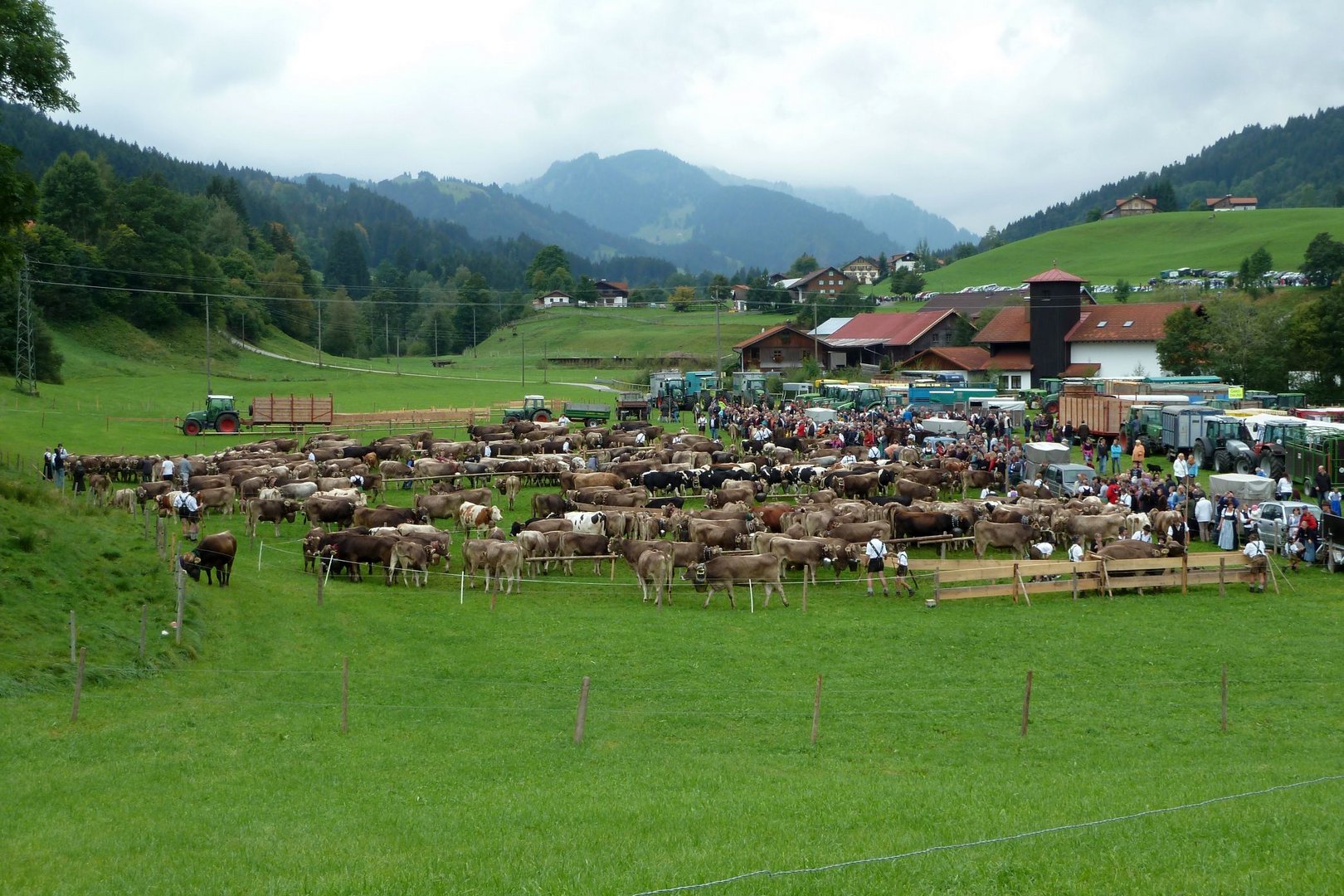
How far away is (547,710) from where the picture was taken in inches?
725

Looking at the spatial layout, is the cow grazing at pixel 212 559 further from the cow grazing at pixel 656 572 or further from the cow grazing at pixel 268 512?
the cow grazing at pixel 656 572

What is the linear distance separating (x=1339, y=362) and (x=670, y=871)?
6583cm

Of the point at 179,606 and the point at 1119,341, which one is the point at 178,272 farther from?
the point at 179,606

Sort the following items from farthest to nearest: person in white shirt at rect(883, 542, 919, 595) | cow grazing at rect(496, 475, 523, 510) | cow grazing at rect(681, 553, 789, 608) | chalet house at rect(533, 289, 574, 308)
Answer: chalet house at rect(533, 289, 574, 308) → cow grazing at rect(496, 475, 523, 510) → person in white shirt at rect(883, 542, 919, 595) → cow grazing at rect(681, 553, 789, 608)

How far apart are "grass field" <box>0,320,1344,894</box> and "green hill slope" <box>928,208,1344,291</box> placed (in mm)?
148779

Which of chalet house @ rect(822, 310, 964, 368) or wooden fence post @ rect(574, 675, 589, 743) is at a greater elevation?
chalet house @ rect(822, 310, 964, 368)

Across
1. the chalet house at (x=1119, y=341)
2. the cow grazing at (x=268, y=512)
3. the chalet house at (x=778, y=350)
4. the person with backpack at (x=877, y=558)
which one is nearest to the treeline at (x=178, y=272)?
the chalet house at (x=778, y=350)

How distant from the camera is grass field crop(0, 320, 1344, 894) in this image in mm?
10961

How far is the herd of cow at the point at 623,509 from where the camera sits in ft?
95.8

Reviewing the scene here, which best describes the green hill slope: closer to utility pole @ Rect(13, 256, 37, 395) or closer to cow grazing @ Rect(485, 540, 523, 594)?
utility pole @ Rect(13, 256, 37, 395)

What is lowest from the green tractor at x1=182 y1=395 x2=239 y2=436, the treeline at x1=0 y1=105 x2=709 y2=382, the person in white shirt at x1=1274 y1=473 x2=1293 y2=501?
the person in white shirt at x1=1274 y1=473 x2=1293 y2=501

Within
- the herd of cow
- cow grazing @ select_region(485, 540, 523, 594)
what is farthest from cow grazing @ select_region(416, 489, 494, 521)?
cow grazing @ select_region(485, 540, 523, 594)

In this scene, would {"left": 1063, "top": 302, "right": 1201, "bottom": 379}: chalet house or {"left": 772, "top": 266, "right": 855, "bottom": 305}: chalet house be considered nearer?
{"left": 1063, "top": 302, "right": 1201, "bottom": 379}: chalet house

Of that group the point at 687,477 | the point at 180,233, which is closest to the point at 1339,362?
the point at 687,477
